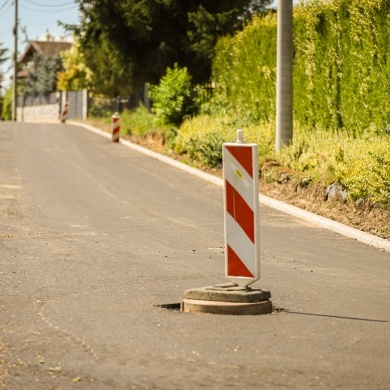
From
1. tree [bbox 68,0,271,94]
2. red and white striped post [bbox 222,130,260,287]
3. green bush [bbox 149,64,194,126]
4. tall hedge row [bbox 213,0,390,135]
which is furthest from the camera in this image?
tree [bbox 68,0,271,94]

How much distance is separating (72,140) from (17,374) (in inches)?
1051

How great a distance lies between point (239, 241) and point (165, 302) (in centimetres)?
79

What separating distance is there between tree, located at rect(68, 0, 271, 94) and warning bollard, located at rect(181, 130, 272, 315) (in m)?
25.2

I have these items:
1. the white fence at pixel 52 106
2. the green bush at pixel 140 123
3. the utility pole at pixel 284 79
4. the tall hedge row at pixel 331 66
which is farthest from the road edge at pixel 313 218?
the white fence at pixel 52 106

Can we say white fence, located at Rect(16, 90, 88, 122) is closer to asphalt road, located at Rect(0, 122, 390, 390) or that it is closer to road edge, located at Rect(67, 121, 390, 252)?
road edge, located at Rect(67, 121, 390, 252)

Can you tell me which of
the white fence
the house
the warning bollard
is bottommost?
the warning bollard

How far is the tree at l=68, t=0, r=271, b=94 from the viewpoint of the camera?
33.4m

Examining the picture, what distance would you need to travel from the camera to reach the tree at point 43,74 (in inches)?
3108

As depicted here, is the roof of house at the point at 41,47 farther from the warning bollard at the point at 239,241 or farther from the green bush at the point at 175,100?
the warning bollard at the point at 239,241

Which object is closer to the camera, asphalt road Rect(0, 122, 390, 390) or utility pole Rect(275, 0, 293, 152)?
asphalt road Rect(0, 122, 390, 390)

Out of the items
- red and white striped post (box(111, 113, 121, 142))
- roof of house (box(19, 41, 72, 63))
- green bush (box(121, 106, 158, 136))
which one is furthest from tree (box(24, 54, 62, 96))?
red and white striped post (box(111, 113, 121, 142))

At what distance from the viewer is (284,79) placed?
20.4 m

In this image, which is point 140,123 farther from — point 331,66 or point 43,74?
point 43,74

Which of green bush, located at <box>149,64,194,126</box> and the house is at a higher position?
the house
